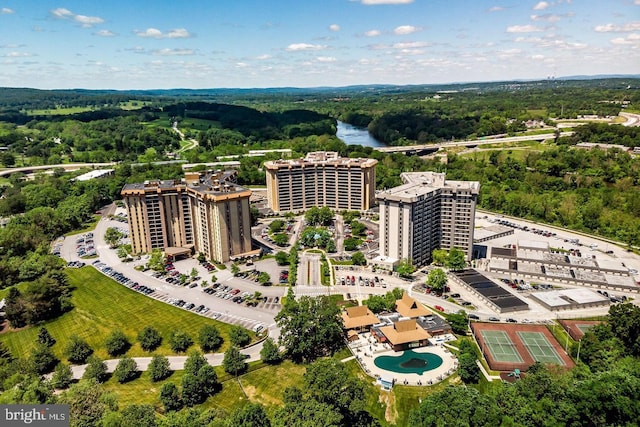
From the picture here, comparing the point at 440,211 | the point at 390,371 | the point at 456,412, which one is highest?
the point at 440,211

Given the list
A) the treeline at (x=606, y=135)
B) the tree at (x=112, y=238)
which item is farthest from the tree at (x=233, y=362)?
the treeline at (x=606, y=135)

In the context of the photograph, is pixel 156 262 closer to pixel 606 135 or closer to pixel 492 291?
pixel 492 291

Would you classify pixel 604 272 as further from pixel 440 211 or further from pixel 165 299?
pixel 165 299

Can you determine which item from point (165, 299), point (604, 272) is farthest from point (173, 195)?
point (604, 272)

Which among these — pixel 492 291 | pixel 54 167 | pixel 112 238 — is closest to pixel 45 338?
pixel 112 238

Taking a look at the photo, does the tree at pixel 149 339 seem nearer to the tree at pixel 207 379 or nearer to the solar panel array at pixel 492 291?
the tree at pixel 207 379

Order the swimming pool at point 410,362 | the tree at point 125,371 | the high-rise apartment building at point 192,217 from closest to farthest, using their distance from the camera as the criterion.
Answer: the tree at point 125,371 < the swimming pool at point 410,362 < the high-rise apartment building at point 192,217
